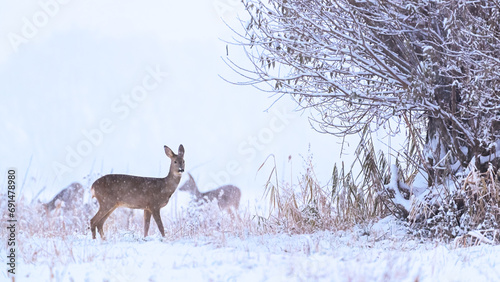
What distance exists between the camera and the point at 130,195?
948 centimetres

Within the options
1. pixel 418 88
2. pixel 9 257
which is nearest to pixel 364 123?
pixel 418 88

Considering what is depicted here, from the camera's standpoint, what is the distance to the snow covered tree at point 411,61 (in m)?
8.02

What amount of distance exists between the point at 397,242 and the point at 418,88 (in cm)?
190

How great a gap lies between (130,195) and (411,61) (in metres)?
4.38

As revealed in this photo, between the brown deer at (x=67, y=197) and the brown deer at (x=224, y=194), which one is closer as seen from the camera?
the brown deer at (x=67, y=197)

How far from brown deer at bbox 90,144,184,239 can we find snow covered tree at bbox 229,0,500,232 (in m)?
2.26

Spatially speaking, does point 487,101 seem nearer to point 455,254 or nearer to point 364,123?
point 364,123

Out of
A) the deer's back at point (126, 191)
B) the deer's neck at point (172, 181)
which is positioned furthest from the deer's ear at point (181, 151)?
the deer's back at point (126, 191)

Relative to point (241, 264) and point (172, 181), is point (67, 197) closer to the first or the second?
point (172, 181)

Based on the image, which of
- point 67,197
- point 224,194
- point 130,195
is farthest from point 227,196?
point 130,195

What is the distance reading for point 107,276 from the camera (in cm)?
528

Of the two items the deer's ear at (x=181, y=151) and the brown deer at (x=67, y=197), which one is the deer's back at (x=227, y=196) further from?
the deer's ear at (x=181, y=151)

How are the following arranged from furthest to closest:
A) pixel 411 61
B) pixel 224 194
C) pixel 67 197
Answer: pixel 224 194 → pixel 67 197 → pixel 411 61

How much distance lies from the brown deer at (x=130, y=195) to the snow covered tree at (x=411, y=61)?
2265 mm
